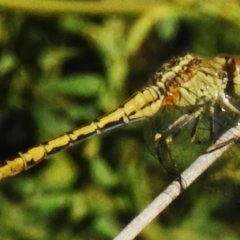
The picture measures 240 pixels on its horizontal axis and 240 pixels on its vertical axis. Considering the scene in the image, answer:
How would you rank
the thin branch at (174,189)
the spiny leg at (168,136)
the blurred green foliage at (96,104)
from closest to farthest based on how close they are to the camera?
the thin branch at (174,189) < the spiny leg at (168,136) < the blurred green foliage at (96,104)

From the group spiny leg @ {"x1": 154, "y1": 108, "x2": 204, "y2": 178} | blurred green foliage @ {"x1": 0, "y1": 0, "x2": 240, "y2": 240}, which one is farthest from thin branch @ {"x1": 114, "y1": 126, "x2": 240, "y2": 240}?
blurred green foliage @ {"x1": 0, "y1": 0, "x2": 240, "y2": 240}

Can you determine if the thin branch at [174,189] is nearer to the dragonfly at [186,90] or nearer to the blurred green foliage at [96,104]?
the dragonfly at [186,90]

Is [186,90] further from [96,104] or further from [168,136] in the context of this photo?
[96,104]

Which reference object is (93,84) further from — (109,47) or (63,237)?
(63,237)

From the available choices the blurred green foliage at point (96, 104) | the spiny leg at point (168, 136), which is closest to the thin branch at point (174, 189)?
the spiny leg at point (168, 136)

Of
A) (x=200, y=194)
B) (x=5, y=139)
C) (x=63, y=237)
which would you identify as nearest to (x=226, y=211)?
(x=200, y=194)

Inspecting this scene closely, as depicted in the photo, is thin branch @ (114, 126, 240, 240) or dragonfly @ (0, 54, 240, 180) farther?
dragonfly @ (0, 54, 240, 180)

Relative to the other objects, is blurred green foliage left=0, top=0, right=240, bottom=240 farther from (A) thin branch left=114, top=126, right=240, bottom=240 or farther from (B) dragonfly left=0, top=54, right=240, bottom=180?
(A) thin branch left=114, top=126, right=240, bottom=240
